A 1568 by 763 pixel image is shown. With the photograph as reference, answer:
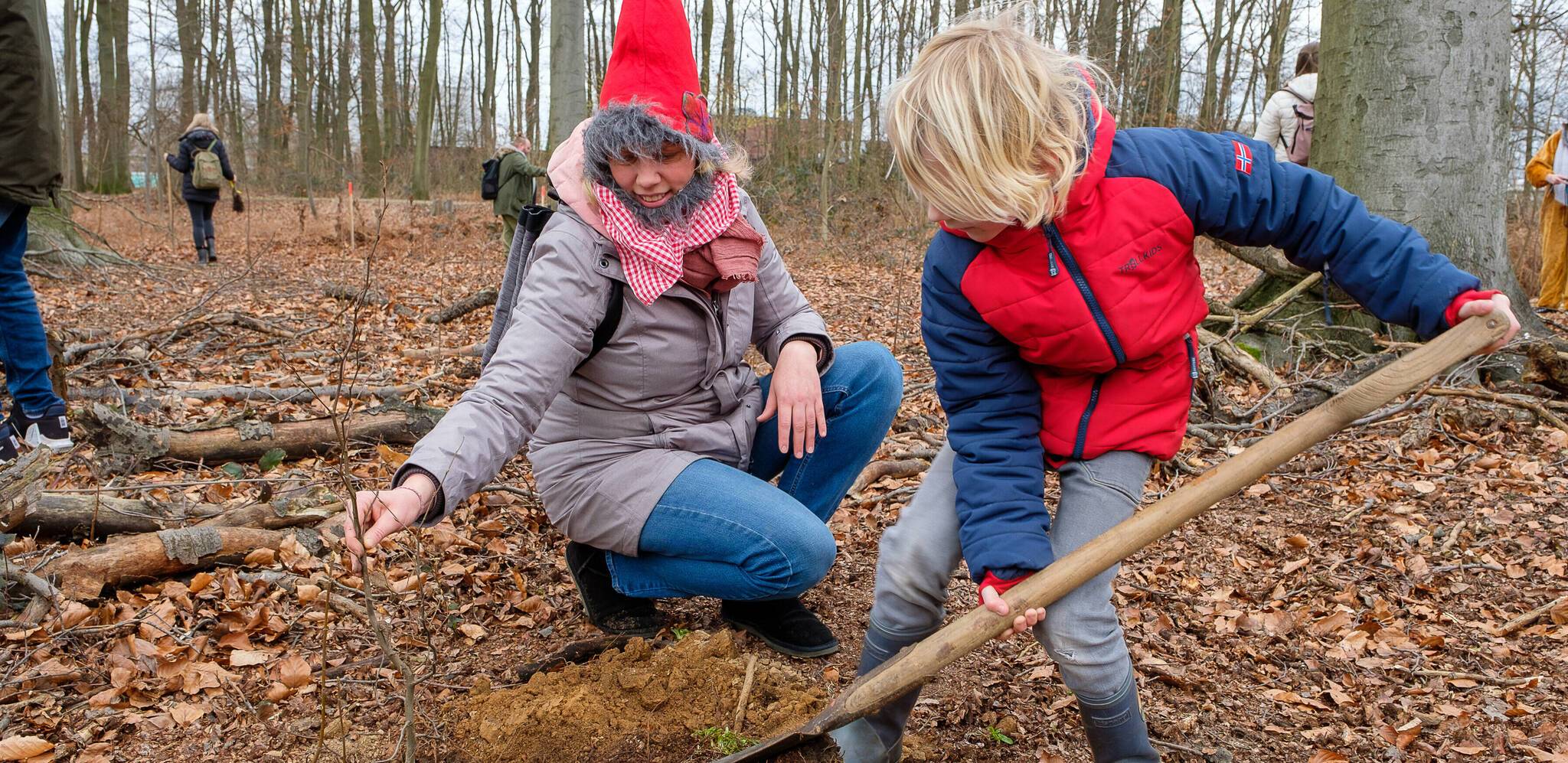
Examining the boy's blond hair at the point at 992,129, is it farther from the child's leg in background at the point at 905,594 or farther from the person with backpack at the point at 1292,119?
the person with backpack at the point at 1292,119

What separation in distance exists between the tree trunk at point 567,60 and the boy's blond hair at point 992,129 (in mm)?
6617

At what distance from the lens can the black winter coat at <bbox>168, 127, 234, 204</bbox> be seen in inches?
408

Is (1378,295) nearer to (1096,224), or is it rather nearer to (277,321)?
(1096,224)

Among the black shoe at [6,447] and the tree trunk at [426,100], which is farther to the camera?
the tree trunk at [426,100]

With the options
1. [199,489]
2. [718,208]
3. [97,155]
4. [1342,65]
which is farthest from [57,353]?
[97,155]

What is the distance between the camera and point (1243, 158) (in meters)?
1.82

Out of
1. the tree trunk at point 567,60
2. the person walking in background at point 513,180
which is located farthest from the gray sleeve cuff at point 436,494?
the person walking in background at point 513,180

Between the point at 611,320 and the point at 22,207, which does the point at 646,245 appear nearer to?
the point at 611,320

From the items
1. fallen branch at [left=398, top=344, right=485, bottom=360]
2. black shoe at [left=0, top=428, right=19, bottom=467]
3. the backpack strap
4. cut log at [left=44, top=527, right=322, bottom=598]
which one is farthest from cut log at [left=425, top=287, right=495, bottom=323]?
the backpack strap

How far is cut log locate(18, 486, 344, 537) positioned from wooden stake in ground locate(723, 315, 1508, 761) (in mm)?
2239

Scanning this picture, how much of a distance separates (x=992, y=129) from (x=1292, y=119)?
5.07 m

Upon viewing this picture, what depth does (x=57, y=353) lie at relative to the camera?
13.2 ft

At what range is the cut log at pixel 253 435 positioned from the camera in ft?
11.4

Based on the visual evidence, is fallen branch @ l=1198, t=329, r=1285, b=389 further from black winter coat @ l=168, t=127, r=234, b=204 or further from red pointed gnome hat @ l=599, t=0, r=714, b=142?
black winter coat @ l=168, t=127, r=234, b=204
